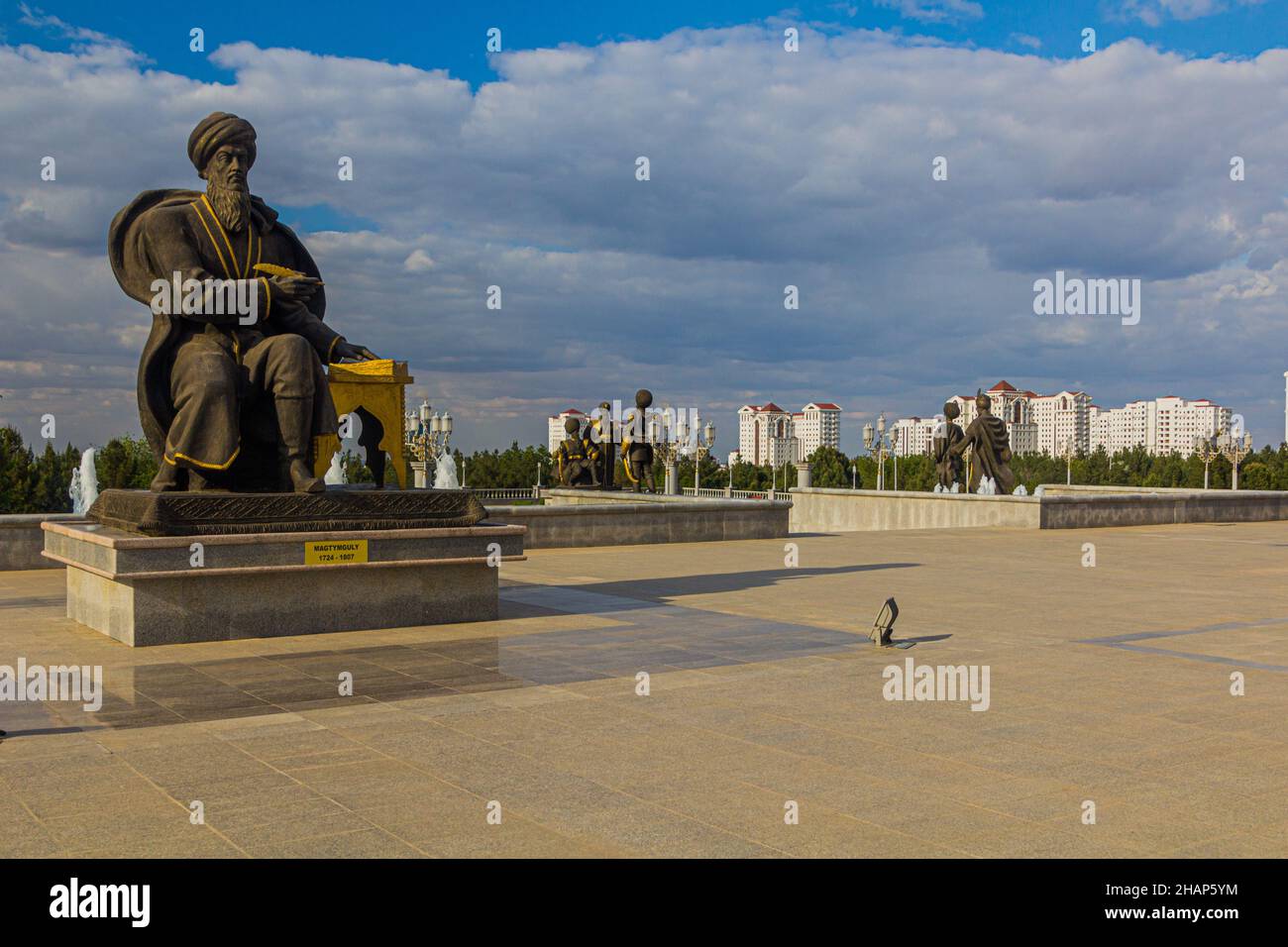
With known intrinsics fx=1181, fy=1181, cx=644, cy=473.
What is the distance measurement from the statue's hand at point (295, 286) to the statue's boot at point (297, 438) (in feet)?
3.03

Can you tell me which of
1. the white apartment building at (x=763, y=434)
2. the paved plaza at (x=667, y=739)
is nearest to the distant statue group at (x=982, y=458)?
the paved plaza at (x=667, y=739)

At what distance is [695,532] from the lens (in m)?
19.8

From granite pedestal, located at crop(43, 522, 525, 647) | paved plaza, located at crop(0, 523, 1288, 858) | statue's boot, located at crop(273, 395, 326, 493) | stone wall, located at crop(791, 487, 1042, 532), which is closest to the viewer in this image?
paved plaza, located at crop(0, 523, 1288, 858)

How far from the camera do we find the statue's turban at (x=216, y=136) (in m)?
9.80

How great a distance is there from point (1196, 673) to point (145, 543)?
7371 mm

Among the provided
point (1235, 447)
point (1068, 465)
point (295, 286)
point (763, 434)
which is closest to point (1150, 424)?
point (763, 434)

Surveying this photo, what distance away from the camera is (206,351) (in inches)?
368

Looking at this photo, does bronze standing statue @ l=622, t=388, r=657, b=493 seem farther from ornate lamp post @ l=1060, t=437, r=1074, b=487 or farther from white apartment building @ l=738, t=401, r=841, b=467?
white apartment building @ l=738, t=401, r=841, b=467

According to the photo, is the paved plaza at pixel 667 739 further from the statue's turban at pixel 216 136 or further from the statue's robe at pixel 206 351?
the statue's turban at pixel 216 136

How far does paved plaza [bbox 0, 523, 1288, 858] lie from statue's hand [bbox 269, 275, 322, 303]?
9.35 feet

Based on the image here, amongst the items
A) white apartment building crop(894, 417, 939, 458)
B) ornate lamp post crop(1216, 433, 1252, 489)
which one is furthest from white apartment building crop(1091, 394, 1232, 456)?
ornate lamp post crop(1216, 433, 1252, 489)

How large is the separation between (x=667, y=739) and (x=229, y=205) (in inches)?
251

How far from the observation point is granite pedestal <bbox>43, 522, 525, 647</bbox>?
8.80 m

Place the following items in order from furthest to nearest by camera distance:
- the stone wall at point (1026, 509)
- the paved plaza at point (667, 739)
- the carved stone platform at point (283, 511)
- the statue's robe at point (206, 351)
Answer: the stone wall at point (1026, 509), the statue's robe at point (206, 351), the carved stone platform at point (283, 511), the paved plaza at point (667, 739)
